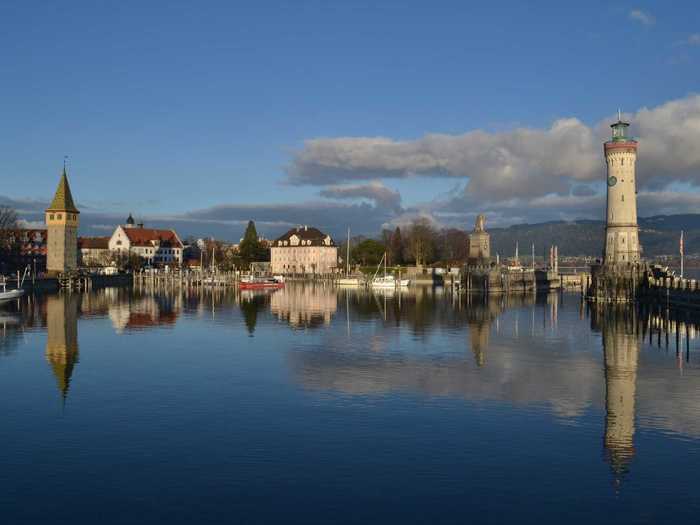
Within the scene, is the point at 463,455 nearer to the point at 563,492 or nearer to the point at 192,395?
the point at 563,492

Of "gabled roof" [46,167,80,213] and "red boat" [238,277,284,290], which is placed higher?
"gabled roof" [46,167,80,213]

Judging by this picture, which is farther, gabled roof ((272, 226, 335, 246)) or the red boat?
gabled roof ((272, 226, 335, 246))

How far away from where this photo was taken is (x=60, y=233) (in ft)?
418

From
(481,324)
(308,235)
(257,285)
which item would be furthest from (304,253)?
(481,324)

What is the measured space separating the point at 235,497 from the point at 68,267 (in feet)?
394

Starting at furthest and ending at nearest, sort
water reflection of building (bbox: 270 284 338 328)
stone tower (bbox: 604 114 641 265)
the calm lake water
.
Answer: stone tower (bbox: 604 114 641 265) → water reflection of building (bbox: 270 284 338 328) → the calm lake water

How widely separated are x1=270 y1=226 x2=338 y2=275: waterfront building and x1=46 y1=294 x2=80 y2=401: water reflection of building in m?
103

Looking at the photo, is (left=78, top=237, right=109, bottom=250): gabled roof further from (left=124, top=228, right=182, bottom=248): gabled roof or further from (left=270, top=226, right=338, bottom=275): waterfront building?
(left=270, top=226, right=338, bottom=275): waterfront building

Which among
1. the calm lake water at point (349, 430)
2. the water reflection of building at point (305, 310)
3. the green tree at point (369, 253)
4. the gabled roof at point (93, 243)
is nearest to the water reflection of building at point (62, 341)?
the calm lake water at point (349, 430)

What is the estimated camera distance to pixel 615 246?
7994 centimetres

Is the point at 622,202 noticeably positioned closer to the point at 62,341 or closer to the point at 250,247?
the point at 62,341

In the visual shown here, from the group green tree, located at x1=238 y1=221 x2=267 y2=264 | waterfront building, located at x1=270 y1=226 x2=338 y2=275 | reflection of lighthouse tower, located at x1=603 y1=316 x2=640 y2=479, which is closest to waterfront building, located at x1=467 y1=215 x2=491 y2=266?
waterfront building, located at x1=270 y1=226 x2=338 y2=275

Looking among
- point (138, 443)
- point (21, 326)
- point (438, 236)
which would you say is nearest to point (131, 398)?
point (138, 443)

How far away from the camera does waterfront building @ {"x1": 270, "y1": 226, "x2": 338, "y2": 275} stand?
179875mm
